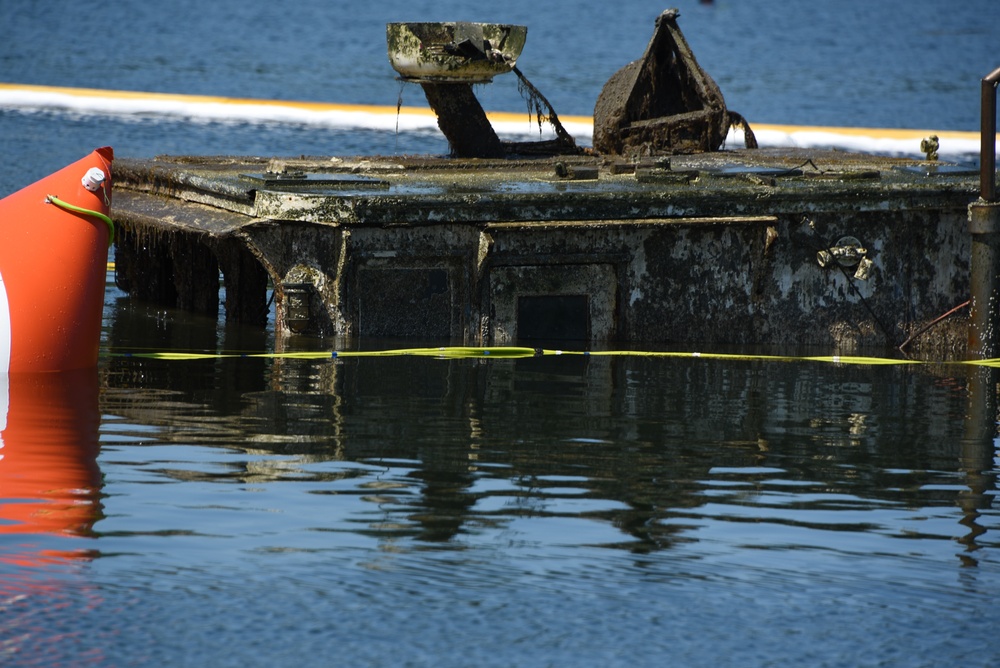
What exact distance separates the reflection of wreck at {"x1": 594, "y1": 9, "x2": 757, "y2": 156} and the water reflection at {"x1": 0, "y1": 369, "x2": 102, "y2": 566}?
7.00 m

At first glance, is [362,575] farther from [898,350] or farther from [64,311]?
[898,350]

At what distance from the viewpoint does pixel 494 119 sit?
34156 mm

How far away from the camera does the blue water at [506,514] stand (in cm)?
570

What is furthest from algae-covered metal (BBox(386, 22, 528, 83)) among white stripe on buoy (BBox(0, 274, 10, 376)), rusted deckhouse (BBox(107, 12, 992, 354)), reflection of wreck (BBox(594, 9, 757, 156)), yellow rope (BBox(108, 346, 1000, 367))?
white stripe on buoy (BBox(0, 274, 10, 376))

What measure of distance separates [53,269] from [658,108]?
7627mm

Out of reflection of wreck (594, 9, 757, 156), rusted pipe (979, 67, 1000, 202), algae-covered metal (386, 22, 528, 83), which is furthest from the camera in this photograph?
reflection of wreck (594, 9, 757, 156)

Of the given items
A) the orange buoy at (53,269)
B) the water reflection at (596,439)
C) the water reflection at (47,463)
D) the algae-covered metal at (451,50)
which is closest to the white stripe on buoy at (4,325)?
the orange buoy at (53,269)

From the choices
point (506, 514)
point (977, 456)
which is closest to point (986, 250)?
point (977, 456)

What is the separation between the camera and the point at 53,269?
33.2 ft

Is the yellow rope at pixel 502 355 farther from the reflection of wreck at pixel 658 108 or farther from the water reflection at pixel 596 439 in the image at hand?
the reflection of wreck at pixel 658 108

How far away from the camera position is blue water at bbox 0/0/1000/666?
5695 millimetres

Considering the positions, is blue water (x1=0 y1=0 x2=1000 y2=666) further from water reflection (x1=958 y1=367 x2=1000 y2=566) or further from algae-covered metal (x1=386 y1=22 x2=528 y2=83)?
algae-covered metal (x1=386 y1=22 x2=528 y2=83)

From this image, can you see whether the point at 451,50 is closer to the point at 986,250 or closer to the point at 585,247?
the point at 585,247

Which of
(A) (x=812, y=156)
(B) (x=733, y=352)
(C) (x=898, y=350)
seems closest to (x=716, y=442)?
(B) (x=733, y=352)
